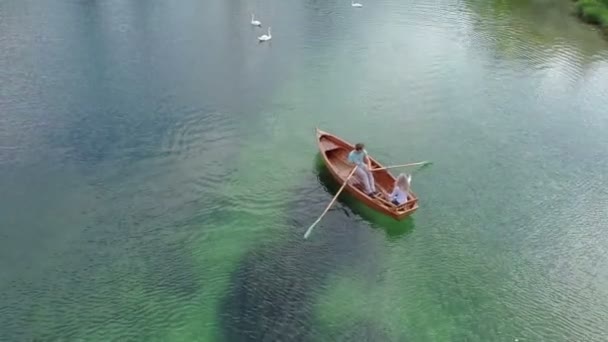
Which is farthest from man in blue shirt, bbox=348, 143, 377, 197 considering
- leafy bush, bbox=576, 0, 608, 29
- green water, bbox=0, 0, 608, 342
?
leafy bush, bbox=576, 0, 608, 29

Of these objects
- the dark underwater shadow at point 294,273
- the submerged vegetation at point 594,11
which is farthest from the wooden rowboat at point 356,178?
the submerged vegetation at point 594,11

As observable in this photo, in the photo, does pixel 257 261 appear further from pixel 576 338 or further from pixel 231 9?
pixel 231 9

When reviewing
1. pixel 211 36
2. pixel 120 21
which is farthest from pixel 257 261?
pixel 120 21

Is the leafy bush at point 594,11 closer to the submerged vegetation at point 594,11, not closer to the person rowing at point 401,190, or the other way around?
the submerged vegetation at point 594,11

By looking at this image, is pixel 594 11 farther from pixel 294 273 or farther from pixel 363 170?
pixel 294 273

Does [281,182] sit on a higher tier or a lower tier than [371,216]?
higher

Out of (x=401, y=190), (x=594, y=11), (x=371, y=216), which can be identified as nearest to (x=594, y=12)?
(x=594, y=11)

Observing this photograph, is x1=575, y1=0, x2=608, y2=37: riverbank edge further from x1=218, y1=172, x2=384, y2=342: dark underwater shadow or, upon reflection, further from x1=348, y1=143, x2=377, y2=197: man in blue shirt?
x1=218, y1=172, x2=384, y2=342: dark underwater shadow
